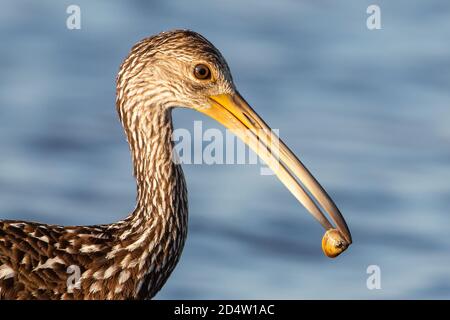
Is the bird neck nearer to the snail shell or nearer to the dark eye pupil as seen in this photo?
the dark eye pupil

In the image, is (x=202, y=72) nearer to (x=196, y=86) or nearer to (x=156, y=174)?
(x=196, y=86)

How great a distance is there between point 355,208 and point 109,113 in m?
2.89

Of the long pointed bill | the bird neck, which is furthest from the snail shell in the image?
the bird neck

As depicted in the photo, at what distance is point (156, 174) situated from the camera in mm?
10125

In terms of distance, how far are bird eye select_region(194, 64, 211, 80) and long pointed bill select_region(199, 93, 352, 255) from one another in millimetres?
144

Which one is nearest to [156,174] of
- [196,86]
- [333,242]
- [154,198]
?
[154,198]

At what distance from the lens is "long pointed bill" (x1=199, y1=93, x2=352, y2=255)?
980 centimetres

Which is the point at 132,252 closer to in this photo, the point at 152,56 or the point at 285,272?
the point at 152,56

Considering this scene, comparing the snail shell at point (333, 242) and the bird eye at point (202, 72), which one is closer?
the snail shell at point (333, 242)

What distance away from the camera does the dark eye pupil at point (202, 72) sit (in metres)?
10.0

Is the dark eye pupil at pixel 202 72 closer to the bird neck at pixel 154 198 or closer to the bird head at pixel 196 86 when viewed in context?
the bird head at pixel 196 86

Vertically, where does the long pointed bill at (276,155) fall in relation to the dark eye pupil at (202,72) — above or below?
below

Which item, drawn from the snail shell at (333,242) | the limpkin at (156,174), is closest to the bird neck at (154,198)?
the limpkin at (156,174)
